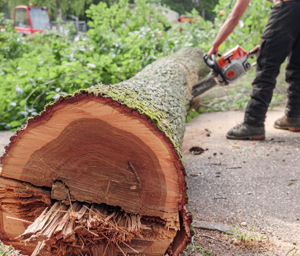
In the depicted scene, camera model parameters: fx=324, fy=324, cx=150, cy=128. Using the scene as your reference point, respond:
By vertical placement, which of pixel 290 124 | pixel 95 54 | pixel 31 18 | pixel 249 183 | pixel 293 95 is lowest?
pixel 31 18

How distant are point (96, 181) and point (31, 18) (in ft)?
56.2

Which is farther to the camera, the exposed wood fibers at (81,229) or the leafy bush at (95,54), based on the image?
the leafy bush at (95,54)

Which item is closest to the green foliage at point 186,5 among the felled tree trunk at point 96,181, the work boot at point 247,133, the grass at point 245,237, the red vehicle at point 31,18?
the red vehicle at point 31,18

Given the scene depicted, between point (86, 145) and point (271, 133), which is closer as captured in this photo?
point (86, 145)

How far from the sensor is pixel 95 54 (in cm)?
456

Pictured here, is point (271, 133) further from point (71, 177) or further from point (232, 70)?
point (71, 177)

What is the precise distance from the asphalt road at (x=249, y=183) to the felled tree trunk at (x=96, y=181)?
595mm

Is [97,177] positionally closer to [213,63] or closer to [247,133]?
[213,63]

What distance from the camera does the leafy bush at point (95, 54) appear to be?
4062mm

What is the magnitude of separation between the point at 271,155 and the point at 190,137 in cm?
106

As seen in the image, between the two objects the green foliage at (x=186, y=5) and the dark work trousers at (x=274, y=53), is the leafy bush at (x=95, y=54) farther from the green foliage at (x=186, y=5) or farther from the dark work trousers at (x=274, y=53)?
the green foliage at (x=186, y=5)

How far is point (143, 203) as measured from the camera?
148 cm

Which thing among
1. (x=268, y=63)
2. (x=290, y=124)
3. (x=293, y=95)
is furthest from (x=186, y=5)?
(x=268, y=63)

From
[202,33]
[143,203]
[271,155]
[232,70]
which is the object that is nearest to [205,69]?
[202,33]
